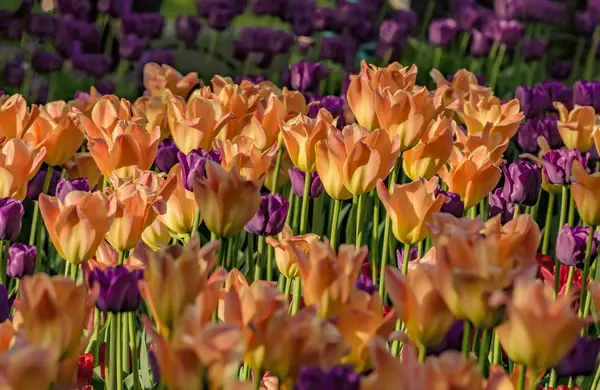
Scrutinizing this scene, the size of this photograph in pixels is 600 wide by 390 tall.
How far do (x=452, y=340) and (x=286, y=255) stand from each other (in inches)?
25.8

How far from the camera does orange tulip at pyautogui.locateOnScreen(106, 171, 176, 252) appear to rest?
180 centimetres

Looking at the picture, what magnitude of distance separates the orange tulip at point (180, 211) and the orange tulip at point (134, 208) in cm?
14

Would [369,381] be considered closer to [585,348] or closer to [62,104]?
[585,348]

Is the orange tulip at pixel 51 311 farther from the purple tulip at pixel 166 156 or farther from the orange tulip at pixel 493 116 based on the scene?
the orange tulip at pixel 493 116

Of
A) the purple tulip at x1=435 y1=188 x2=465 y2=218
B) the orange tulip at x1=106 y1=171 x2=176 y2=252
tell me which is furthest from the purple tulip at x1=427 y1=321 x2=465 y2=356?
the purple tulip at x1=435 y1=188 x2=465 y2=218

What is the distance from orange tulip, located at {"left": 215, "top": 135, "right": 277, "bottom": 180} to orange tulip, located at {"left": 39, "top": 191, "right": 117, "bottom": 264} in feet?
1.40

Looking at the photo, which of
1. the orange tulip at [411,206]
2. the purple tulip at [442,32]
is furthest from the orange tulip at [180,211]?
the purple tulip at [442,32]

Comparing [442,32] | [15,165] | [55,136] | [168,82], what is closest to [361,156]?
[15,165]

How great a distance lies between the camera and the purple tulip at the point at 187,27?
6.23 meters

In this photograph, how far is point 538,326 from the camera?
1.18 m

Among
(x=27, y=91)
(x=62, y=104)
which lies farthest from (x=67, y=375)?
(x=27, y=91)

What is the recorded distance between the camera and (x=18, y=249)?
2092 millimetres

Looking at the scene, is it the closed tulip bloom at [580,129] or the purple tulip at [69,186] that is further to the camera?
the closed tulip bloom at [580,129]

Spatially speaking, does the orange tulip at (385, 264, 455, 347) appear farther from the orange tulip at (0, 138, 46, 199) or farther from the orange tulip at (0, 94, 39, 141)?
the orange tulip at (0, 94, 39, 141)
